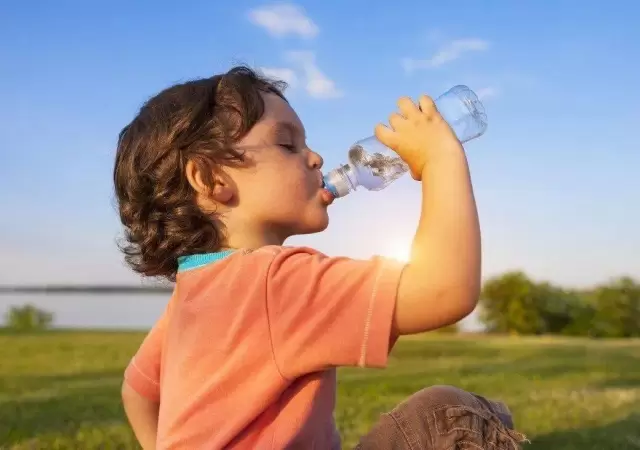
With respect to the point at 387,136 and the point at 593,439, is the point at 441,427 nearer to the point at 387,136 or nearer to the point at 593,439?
the point at 387,136

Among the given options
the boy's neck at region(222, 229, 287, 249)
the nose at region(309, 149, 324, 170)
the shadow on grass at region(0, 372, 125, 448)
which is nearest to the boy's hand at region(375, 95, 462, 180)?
the nose at region(309, 149, 324, 170)

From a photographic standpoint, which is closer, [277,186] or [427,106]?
[427,106]

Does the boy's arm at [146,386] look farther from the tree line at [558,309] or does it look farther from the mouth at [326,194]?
the tree line at [558,309]

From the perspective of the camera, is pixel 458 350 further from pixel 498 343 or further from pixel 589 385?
pixel 589 385

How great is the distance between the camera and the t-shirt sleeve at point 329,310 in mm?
1245

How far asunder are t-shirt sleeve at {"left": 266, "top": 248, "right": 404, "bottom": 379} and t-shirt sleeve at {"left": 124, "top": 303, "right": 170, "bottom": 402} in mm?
648

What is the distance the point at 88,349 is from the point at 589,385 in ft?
15.1

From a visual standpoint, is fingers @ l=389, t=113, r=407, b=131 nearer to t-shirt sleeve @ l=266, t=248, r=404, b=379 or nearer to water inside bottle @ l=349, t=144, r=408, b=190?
t-shirt sleeve @ l=266, t=248, r=404, b=379

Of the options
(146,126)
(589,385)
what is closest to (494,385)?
(589,385)

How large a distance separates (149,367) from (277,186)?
0.66 metres

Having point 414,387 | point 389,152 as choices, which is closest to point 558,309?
point 414,387

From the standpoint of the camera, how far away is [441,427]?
4.96 feet

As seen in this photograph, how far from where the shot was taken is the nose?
1.58 m

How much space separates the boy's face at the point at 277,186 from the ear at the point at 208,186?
2 cm
